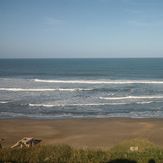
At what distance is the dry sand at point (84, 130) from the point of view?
69.3 ft

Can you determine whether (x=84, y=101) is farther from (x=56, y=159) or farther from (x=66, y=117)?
(x=56, y=159)

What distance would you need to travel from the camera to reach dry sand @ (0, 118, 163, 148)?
21.1 metres

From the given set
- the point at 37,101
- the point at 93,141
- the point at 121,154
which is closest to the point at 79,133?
the point at 93,141

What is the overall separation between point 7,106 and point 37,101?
4.39 meters

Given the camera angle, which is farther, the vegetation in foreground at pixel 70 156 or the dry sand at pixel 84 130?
the dry sand at pixel 84 130

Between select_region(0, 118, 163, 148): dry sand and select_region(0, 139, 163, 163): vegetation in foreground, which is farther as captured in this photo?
select_region(0, 118, 163, 148): dry sand

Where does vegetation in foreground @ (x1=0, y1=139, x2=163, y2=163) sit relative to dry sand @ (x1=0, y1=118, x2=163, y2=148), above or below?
above

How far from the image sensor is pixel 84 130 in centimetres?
2386

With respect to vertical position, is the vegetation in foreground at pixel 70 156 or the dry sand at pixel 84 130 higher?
the vegetation in foreground at pixel 70 156

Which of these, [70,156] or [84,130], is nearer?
[70,156]

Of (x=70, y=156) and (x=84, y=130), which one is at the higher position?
(x=70, y=156)

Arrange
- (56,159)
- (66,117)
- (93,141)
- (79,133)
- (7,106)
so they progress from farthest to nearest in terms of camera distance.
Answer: (7,106), (66,117), (79,133), (93,141), (56,159)

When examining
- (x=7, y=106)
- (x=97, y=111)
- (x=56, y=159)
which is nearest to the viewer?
(x=56, y=159)

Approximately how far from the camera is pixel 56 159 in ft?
37.0
